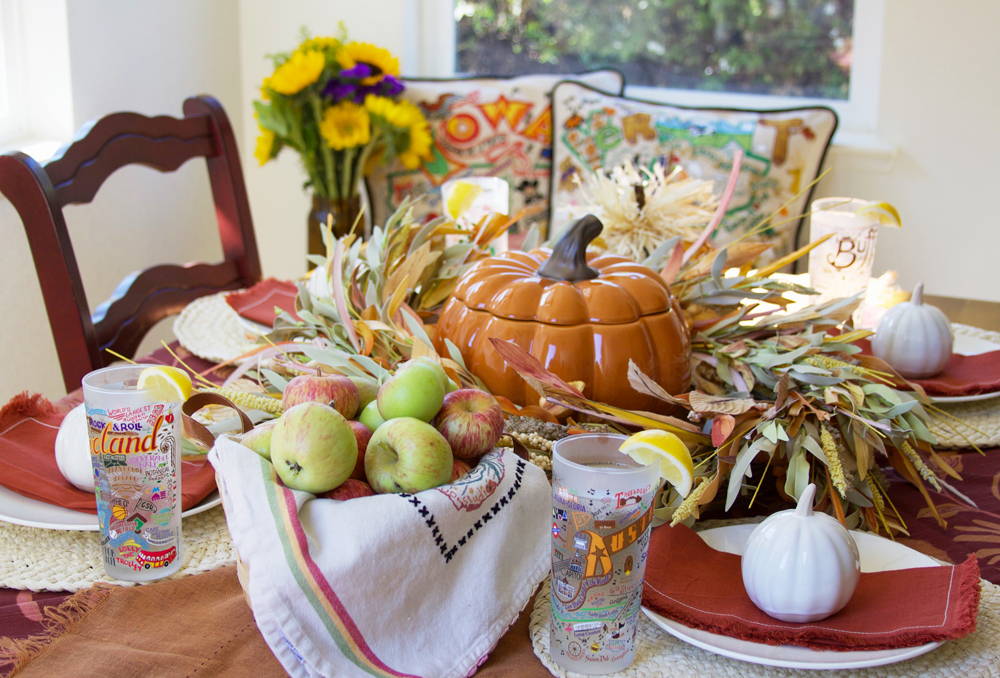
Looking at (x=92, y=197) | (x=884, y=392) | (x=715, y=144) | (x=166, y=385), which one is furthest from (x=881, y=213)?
(x=715, y=144)

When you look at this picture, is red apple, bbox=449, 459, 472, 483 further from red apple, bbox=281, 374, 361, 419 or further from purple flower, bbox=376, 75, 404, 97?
purple flower, bbox=376, 75, 404, 97

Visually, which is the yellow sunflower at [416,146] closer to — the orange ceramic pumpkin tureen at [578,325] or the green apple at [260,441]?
the orange ceramic pumpkin tureen at [578,325]

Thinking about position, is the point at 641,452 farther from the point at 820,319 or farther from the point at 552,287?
the point at 820,319

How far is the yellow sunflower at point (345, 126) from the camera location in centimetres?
237

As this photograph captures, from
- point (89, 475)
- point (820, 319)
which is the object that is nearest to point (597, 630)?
point (89, 475)

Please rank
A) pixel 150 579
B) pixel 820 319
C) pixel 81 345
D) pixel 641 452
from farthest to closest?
pixel 81 345
pixel 820 319
pixel 150 579
pixel 641 452

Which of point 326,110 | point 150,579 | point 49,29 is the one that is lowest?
point 150,579

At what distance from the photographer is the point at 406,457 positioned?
663mm

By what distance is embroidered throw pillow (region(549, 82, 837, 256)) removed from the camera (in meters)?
2.47

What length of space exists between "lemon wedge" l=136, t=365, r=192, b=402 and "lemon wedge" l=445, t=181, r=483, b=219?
0.67m

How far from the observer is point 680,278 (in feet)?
3.74

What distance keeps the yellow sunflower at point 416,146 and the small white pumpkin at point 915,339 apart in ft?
5.18

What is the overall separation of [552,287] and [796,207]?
5.59 feet

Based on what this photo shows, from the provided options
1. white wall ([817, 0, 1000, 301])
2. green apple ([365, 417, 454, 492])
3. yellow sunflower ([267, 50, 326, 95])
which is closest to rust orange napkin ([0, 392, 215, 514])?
green apple ([365, 417, 454, 492])
